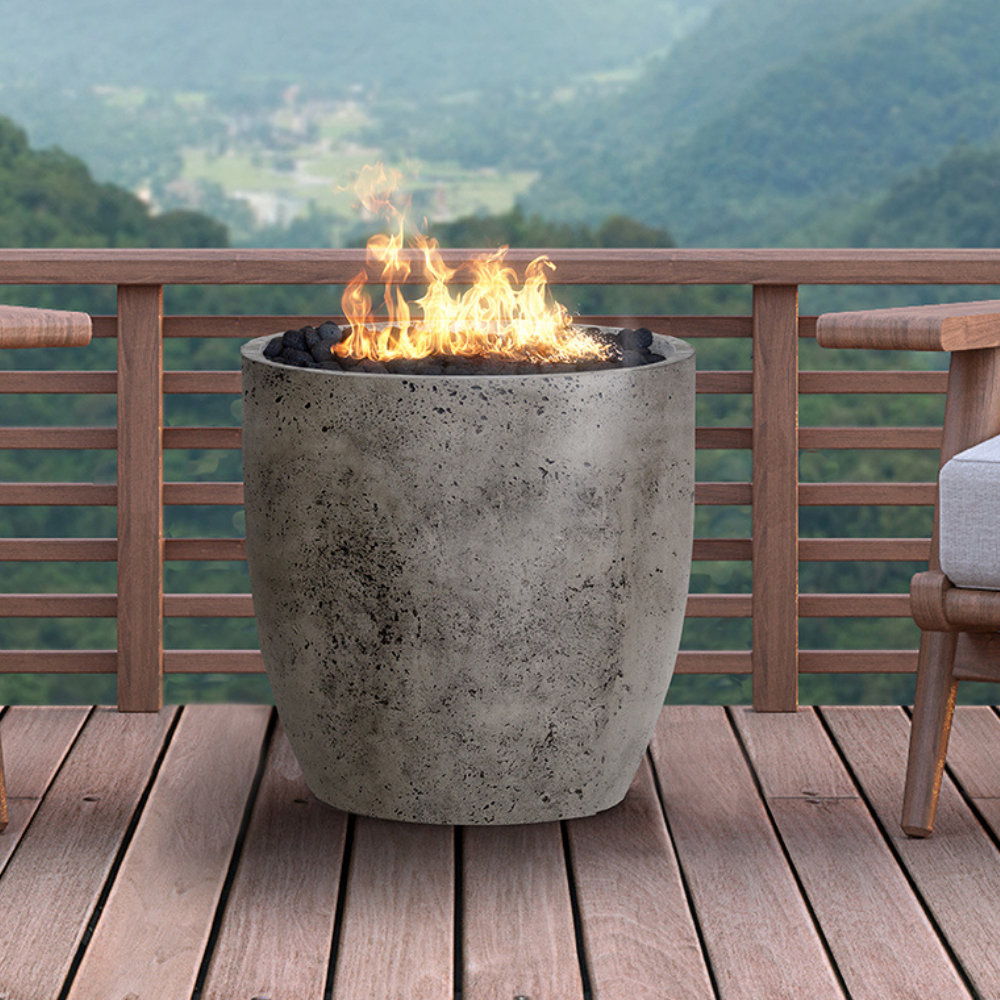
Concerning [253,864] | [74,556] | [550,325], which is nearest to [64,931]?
[253,864]

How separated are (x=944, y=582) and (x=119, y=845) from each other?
3.87 ft

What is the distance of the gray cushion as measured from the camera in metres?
1.68

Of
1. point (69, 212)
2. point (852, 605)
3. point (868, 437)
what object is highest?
point (69, 212)

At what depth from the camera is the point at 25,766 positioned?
216cm

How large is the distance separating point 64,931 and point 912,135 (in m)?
18.4

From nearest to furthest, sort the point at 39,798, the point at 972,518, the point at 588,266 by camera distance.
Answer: the point at 972,518 → the point at 39,798 → the point at 588,266

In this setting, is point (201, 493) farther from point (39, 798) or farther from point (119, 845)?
point (119, 845)

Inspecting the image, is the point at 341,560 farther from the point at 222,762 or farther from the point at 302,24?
the point at 302,24

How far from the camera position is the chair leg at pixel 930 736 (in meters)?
1.88

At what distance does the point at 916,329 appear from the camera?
5.69 feet

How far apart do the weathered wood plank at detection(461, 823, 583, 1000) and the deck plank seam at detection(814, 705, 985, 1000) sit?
1.45 feet

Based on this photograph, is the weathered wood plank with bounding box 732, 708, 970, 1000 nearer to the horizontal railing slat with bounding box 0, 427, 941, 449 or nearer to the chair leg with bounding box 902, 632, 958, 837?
the chair leg with bounding box 902, 632, 958, 837

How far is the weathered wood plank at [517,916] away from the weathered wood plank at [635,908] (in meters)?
0.03

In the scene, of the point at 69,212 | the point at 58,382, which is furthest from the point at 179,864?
the point at 69,212
